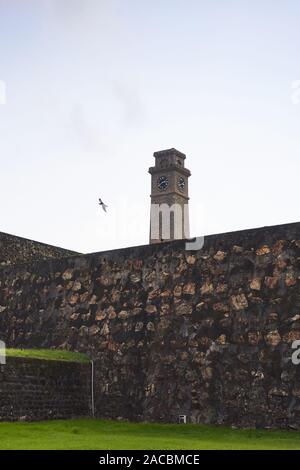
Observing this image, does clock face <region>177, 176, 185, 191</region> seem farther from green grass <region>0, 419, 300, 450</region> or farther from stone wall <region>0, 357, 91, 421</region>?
green grass <region>0, 419, 300, 450</region>

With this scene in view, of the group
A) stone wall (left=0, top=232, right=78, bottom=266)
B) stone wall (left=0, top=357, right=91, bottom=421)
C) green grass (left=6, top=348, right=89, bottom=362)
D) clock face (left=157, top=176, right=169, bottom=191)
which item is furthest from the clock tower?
stone wall (left=0, top=357, right=91, bottom=421)

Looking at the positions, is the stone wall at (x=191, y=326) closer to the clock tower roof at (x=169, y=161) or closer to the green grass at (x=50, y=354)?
the green grass at (x=50, y=354)

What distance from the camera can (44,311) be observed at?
17281 millimetres

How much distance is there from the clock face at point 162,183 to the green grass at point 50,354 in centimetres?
4335

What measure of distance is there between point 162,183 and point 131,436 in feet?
160

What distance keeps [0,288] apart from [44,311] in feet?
6.50

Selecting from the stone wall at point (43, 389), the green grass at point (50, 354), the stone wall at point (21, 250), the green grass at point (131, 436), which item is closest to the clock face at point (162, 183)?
the stone wall at point (21, 250)

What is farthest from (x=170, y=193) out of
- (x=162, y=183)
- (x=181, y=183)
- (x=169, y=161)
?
(x=169, y=161)

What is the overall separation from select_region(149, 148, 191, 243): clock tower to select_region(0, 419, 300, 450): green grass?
44.4 m

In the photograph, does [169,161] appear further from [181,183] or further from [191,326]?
[191,326]

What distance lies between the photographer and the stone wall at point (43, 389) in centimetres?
1289

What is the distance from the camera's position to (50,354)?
15.3 m
